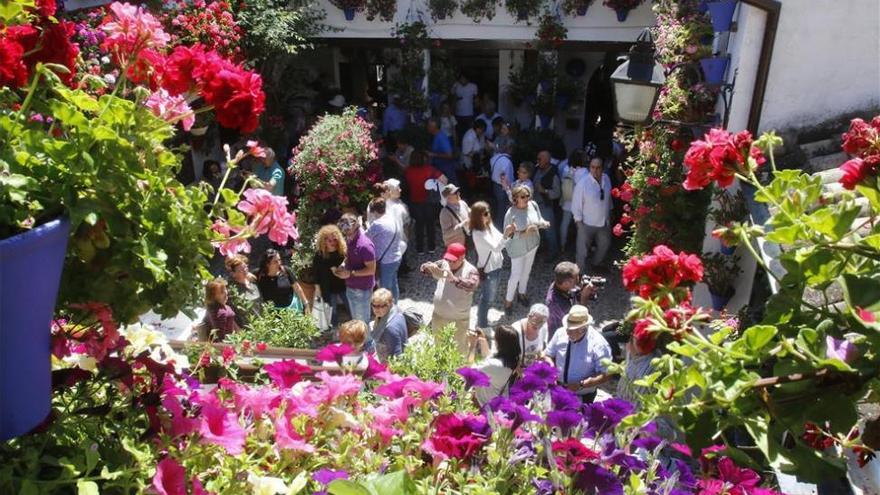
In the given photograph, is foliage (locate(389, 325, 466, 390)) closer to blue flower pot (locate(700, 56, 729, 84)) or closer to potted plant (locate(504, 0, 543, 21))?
blue flower pot (locate(700, 56, 729, 84))

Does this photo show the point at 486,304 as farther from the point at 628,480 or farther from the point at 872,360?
the point at 872,360

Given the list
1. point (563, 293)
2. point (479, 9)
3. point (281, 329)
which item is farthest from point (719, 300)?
point (479, 9)

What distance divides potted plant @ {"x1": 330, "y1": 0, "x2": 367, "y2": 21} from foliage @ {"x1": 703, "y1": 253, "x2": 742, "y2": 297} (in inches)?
312

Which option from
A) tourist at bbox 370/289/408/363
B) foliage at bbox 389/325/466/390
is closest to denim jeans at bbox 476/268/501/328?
tourist at bbox 370/289/408/363

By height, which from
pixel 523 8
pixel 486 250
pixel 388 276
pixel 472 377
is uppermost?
pixel 523 8

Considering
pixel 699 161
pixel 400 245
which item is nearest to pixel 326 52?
pixel 400 245

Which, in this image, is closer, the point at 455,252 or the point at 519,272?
the point at 455,252

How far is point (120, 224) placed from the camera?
4.81 ft

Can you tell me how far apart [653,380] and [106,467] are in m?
1.01

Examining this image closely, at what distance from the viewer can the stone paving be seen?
848 cm

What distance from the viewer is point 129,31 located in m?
1.74

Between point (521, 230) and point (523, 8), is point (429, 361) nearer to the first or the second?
point (521, 230)

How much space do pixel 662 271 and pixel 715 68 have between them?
4.78 metres

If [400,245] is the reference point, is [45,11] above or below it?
above
